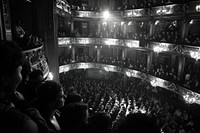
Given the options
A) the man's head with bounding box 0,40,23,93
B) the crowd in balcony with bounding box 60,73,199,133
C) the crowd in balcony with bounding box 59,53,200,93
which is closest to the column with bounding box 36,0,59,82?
the crowd in balcony with bounding box 60,73,199,133

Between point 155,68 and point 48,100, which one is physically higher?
point 48,100

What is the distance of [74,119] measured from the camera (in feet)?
10.1

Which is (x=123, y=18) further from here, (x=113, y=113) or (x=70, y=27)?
(x=113, y=113)

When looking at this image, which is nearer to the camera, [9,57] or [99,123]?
[9,57]

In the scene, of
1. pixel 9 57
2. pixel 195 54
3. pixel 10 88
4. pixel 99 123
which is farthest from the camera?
pixel 195 54

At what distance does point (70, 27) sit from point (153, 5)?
586 inches

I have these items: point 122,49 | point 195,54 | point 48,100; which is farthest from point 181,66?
point 48,100

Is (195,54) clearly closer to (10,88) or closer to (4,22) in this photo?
(4,22)

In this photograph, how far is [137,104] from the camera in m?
19.8

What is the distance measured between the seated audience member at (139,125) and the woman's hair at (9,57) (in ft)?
5.03

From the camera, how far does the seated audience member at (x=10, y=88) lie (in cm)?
165

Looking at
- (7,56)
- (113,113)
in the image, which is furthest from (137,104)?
(7,56)

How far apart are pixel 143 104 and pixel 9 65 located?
64.8 feet

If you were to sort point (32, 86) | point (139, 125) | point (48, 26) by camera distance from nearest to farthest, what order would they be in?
1. point (139, 125)
2. point (32, 86)
3. point (48, 26)
